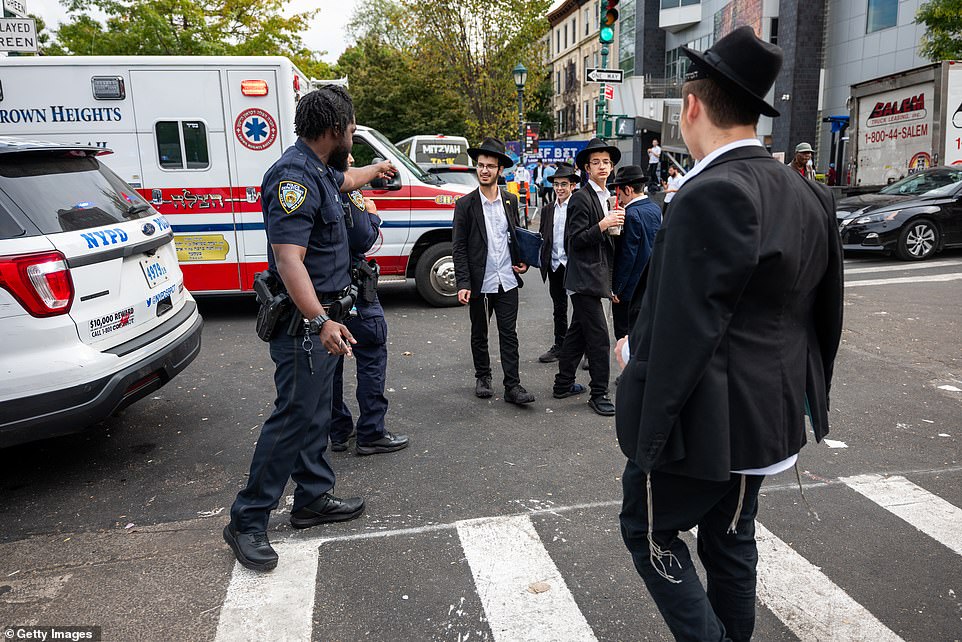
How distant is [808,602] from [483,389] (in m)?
3.13

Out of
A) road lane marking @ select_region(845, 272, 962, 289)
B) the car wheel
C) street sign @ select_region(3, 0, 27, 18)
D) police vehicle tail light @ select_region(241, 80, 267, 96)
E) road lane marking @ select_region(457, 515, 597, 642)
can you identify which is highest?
street sign @ select_region(3, 0, 27, 18)

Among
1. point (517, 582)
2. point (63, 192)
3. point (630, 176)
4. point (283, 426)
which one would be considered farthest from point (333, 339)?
point (630, 176)

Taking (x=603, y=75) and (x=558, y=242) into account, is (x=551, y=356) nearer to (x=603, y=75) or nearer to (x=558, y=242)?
(x=558, y=242)

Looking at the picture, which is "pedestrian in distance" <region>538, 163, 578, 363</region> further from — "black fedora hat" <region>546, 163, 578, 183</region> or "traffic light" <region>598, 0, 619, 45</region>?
"traffic light" <region>598, 0, 619, 45</region>

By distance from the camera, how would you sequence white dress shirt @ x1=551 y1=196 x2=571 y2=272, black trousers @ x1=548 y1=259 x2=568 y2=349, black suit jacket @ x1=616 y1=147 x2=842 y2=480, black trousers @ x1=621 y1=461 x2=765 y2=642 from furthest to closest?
black trousers @ x1=548 y1=259 x2=568 y2=349 < white dress shirt @ x1=551 y1=196 x2=571 y2=272 < black trousers @ x1=621 y1=461 x2=765 y2=642 < black suit jacket @ x1=616 y1=147 x2=842 y2=480

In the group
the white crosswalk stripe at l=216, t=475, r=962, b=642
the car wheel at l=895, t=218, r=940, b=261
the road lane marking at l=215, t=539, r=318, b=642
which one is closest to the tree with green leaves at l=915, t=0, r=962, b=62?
the car wheel at l=895, t=218, r=940, b=261

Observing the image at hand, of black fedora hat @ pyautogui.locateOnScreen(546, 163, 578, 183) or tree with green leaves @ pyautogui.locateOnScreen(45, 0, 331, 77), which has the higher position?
tree with green leaves @ pyautogui.locateOnScreen(45, 0, 331, 77)

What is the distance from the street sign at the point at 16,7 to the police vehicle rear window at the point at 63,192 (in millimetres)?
7182

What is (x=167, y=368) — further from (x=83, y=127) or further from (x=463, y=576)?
(x=83, y=127)

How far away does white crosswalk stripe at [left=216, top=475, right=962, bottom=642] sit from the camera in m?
2.73

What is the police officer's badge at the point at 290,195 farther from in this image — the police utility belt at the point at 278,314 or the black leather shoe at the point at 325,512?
the black leather shoe at the point at 325,512

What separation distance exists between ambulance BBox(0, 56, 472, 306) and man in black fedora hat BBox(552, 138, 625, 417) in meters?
4.04

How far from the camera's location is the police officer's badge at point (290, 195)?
9.95 ft

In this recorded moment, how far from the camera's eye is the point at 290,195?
3035 mm
